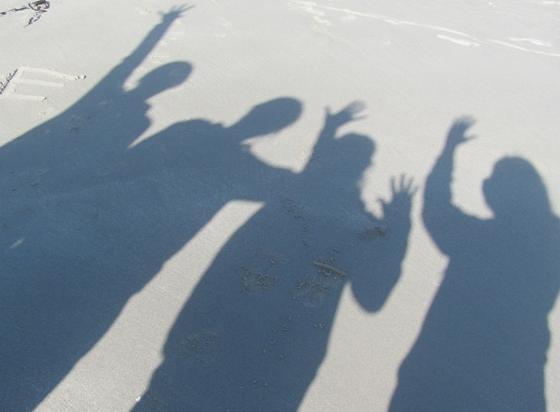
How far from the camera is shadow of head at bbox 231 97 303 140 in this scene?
4.34m

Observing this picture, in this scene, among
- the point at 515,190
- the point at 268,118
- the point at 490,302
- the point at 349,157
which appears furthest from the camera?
the point at 268,118

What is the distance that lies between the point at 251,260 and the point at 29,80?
3171 millimetres

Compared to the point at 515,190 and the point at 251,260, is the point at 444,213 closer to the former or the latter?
the point at 515,190

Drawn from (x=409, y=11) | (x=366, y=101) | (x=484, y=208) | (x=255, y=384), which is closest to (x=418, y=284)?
(x=484, y=208)

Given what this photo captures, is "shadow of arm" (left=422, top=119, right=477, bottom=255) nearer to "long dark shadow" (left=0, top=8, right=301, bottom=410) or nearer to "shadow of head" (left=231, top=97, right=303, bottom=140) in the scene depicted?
"long dark shadow" (left=0, top=8, right=301, bottom=410)

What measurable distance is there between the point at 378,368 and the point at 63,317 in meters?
1.87

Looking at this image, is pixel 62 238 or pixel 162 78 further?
pixel 162 78

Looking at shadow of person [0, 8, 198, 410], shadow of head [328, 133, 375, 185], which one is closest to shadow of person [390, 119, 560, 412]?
shadow of head [328, 133, 375, 185]

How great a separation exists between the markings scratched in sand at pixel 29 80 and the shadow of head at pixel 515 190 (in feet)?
12.8

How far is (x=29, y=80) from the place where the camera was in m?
4.87

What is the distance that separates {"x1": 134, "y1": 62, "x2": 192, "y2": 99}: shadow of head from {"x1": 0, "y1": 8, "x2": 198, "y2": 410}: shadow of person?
0.07 feet

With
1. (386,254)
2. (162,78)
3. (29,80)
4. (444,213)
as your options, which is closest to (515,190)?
(444,213)

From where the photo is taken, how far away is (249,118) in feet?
14.7

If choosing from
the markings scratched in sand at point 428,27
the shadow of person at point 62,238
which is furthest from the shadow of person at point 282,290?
the markings scratched in sand at point 428,27
